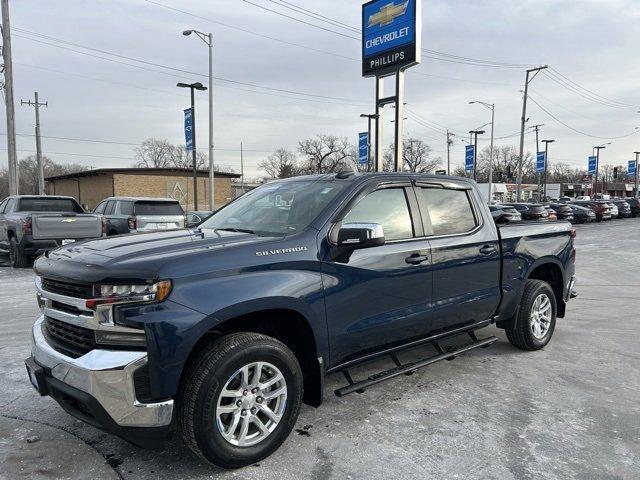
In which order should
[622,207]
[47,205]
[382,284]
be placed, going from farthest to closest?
[622,207] → [47,205] → [382,284]

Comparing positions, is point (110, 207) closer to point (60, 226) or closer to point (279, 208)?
point (60, 226)

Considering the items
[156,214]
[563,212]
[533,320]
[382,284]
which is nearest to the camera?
[382,284]

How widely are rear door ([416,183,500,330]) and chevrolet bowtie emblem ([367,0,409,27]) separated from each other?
47.8 feet

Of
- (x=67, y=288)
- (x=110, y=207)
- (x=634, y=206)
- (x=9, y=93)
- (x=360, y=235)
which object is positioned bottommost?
(x=67, y=288)

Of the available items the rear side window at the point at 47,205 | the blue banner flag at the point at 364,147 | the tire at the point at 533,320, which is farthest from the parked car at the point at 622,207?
the tire at the point at 533,320

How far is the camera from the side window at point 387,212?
3.88 meters

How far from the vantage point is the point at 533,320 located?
17.9 feet

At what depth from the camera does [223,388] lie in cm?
297

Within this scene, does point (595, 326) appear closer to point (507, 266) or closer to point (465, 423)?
point (507, 266)

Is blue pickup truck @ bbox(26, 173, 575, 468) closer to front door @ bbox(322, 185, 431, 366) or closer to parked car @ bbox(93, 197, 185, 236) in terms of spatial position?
front door @ bbox(322, 185, 431, 366)

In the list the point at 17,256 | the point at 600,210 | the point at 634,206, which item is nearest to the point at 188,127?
the point at 17,256

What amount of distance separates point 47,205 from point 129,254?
11.2 m

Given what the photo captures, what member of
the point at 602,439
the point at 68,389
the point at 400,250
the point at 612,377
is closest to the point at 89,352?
the point at 68,389

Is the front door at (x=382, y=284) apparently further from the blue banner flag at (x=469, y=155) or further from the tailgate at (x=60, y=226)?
the blue banner flag at (x=469, y=155)
